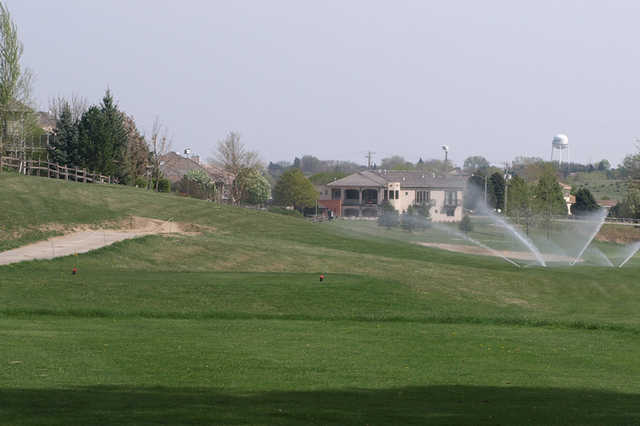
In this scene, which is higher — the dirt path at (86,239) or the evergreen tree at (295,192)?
the evergreen tree at (295,192)

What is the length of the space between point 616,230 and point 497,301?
7245cm

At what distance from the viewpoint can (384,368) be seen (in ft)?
47.8

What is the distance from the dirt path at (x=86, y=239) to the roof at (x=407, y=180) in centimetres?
8763

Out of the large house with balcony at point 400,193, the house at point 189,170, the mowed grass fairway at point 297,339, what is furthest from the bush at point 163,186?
the mowed grass fairway at point 297,339

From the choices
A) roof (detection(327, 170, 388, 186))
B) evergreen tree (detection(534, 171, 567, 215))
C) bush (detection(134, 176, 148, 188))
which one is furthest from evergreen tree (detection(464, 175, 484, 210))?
bush (detection(134, 176, 148, 188))

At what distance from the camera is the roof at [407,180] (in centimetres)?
13400

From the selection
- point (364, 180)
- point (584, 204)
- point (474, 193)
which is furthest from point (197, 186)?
point (584, 204)

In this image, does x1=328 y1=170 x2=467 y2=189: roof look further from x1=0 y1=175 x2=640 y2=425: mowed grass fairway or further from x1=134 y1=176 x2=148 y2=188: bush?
x1=0 y1=175 x2=640 y2=425: mowed grass fairway

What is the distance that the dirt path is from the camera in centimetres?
3347

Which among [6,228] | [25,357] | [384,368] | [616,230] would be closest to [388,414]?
[384,368]

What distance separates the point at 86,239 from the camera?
40.1 meters

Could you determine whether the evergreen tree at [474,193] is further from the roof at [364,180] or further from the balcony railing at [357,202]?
the balcony railing at [357,202]

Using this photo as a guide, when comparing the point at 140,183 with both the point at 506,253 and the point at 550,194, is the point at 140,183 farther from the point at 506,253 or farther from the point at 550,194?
the point at 550,194

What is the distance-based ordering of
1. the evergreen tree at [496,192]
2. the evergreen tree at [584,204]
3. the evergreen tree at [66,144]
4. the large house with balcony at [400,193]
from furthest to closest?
1. the large house with balcony at [400,193]
2. the evergreen tree at [584,204]
3. the evergreen tree at [496,192]
4. the evergreen tree at [66,144]
